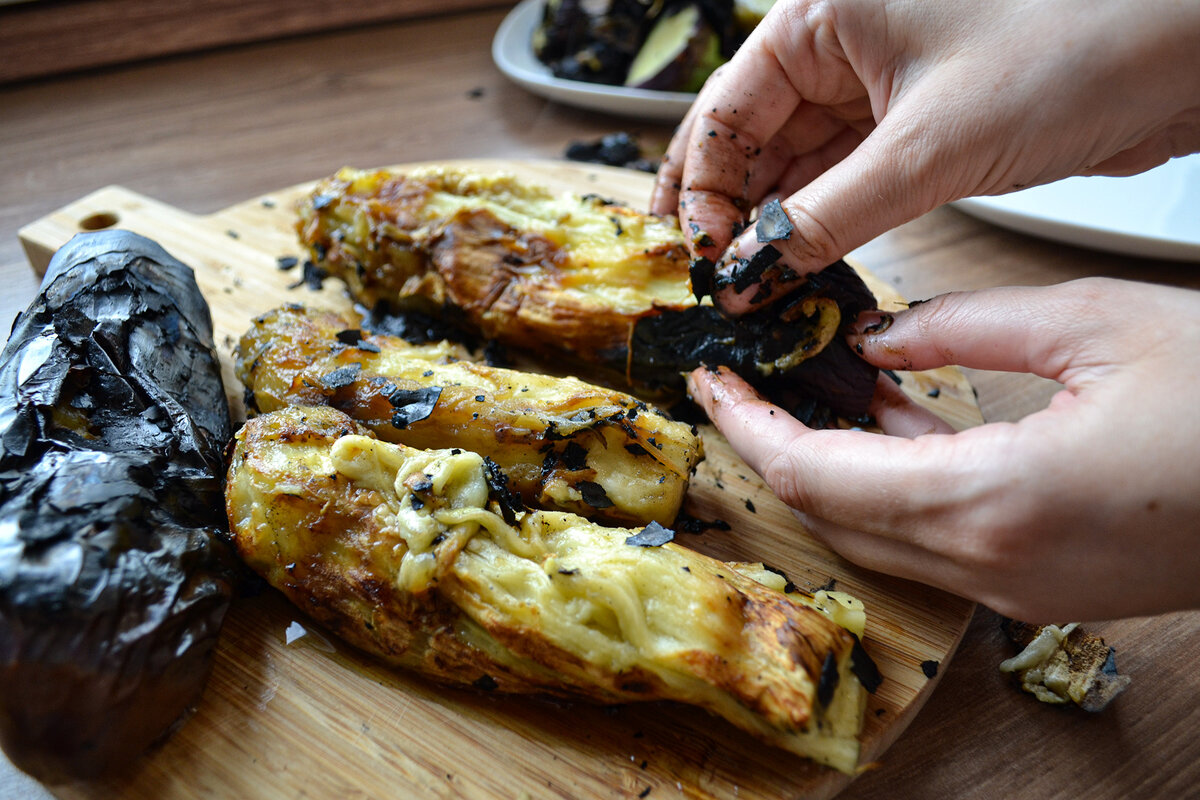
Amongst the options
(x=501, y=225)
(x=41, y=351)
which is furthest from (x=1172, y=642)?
(x=41, y=351)

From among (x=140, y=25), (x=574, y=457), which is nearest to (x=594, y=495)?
(x=574, y=457)

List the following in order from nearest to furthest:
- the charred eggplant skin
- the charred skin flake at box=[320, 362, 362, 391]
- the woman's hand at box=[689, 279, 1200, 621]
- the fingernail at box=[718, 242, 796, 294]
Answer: the woman's hand at box=[689, 279, 1200, 621]
the charred eggplant skin
the fingernail at box=[718, 242, 796, 294]
the charred skin flake at box=[320, 362, 362, 391]

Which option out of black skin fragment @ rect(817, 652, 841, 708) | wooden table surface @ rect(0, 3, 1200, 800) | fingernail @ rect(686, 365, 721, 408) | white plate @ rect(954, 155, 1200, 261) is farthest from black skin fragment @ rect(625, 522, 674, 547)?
white plate @ rect(954, 155, 1200, 261)

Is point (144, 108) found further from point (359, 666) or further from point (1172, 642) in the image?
point (1172, 642)

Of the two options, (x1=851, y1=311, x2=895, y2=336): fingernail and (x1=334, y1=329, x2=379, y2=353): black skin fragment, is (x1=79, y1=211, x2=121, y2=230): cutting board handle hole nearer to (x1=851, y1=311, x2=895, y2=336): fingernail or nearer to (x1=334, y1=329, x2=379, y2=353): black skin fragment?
(x1=334, y1=329, x2=379, y2=353): black skin fragment

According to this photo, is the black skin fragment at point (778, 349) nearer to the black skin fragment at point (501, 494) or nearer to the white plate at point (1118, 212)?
the black skin fragment at point (501, 494)

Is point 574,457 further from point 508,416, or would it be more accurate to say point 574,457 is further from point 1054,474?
point 1054,474
